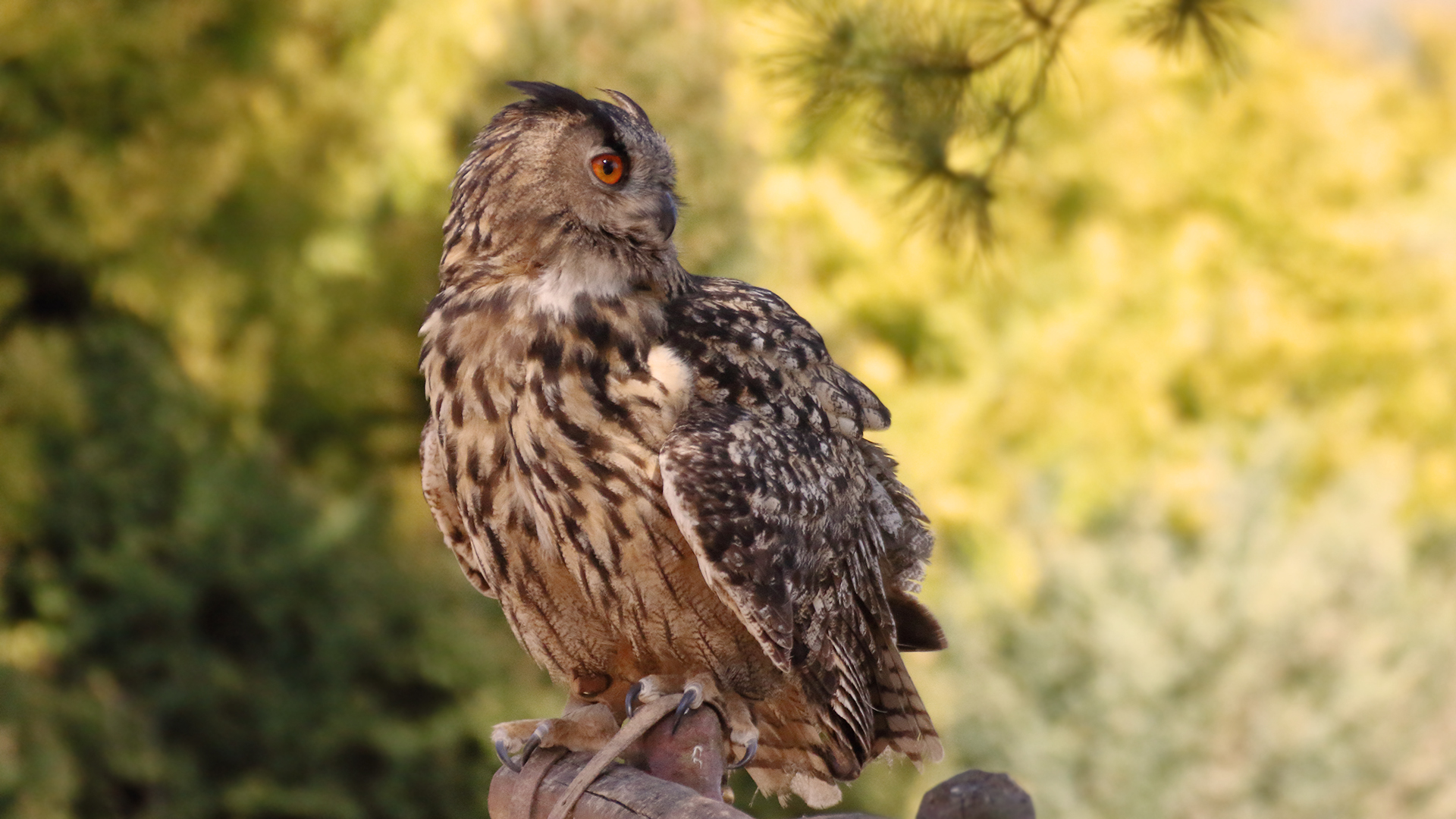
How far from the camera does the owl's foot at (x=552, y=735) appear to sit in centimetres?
177

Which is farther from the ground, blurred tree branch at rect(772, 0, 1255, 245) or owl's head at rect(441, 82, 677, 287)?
blurred tree branch at rect(772, 0, 1255, 245)

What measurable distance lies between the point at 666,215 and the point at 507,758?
75 centimetres

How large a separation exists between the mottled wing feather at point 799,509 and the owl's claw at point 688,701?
0.39 ft

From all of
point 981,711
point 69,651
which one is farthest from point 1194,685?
point 69,651

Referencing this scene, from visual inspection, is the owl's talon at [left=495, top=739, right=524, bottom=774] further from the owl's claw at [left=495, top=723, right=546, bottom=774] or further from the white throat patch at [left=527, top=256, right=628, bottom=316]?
the white throat patch at [left=527, top=256, right=628, bottom=316]

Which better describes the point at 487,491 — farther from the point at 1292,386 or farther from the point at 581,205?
the point at 1292,386

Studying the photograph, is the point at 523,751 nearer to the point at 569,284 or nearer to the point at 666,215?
the point at 569,284

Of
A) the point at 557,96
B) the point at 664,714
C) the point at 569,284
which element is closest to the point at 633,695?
the point at 664,714

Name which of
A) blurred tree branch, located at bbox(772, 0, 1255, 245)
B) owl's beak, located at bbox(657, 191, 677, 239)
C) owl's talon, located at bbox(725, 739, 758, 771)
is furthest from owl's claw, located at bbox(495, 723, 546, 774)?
blurred tree branch, located at bbox(772, 0, 1255, 245)

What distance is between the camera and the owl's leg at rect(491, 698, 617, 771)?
5.81ft

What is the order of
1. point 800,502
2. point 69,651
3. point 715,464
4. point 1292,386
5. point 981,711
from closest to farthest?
point 715,464, point 800,502, point 69,651, point 981,711, point 1292,386

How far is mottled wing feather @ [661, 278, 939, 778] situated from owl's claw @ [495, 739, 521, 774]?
1.21 feet

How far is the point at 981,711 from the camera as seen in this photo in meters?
6.03

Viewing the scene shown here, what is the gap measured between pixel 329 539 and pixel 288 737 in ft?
2.50
